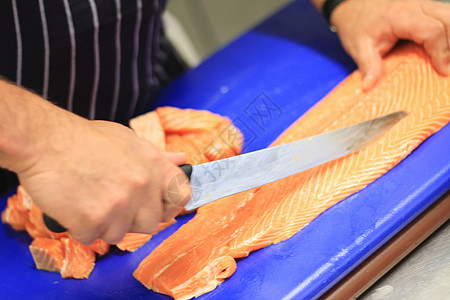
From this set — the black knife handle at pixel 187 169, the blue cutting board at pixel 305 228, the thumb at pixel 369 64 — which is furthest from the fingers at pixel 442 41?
the black knife handle at pixel 187 169

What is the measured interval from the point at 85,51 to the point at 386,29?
4.35 ft

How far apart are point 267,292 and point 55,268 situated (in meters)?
0.88

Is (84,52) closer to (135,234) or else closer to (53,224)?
(135,234)

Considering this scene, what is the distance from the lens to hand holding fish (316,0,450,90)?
206 cm

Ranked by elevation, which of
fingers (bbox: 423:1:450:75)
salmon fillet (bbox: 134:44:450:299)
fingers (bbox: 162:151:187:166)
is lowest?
salmon fillet (bbox: 134:44:450:299)

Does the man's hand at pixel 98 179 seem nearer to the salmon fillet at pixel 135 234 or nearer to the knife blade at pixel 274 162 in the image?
the knife blade at pixel 274 162

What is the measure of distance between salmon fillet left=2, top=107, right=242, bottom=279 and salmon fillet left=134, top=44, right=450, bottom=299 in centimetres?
20

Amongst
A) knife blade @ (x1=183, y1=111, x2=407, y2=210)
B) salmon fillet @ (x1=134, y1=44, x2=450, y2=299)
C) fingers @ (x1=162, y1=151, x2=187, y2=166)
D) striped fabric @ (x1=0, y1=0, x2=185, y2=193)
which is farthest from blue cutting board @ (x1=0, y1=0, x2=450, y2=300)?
fingers @ (x1=162, y1=151, x2=187, y2=166)

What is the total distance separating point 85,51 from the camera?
2256 millimetres

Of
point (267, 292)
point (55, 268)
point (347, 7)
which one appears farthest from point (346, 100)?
point (55, 268)

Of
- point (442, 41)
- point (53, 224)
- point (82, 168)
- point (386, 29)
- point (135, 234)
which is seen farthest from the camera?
point (386, 29)

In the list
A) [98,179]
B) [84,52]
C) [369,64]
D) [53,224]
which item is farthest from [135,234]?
[369,64]

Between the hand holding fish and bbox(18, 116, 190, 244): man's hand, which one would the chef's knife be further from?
the hand holding fish

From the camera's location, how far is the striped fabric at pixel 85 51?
2.08m
